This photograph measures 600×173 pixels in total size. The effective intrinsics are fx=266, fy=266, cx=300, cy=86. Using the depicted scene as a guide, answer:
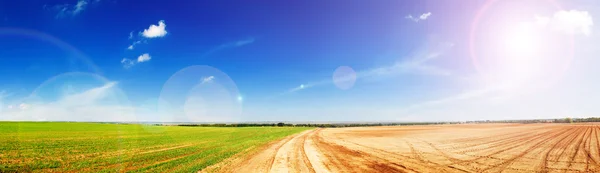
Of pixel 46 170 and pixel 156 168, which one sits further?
pixel 156 168

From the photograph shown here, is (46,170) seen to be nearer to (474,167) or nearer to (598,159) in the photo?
(474,167)

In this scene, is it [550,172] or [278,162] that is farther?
[278,162]

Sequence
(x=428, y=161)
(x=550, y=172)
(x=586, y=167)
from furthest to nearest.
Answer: (x=428, y=161), (x=586, y=167), (x=550, y=172)

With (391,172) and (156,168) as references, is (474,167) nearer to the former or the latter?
(391,172)

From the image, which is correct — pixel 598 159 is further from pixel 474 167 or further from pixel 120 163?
pixel 120 163

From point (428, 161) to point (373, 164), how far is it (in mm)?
3873

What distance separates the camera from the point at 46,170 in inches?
523

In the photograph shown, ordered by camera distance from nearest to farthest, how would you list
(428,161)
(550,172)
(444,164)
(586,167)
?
1. (550,172)
2. (586,167)
3. (444,164)
4. (428,161)

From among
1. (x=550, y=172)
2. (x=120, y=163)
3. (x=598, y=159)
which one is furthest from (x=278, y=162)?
(x=598, y=159)

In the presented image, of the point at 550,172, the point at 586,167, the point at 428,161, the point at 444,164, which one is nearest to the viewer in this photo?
the point at 550,172

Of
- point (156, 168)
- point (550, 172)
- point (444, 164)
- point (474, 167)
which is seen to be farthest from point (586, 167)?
point (156, 168)

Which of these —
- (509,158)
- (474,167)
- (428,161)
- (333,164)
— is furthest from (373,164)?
(509,158)

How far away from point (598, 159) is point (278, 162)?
1982 centimetres

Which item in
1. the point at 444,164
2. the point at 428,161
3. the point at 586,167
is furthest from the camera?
→ the point at 428,161
